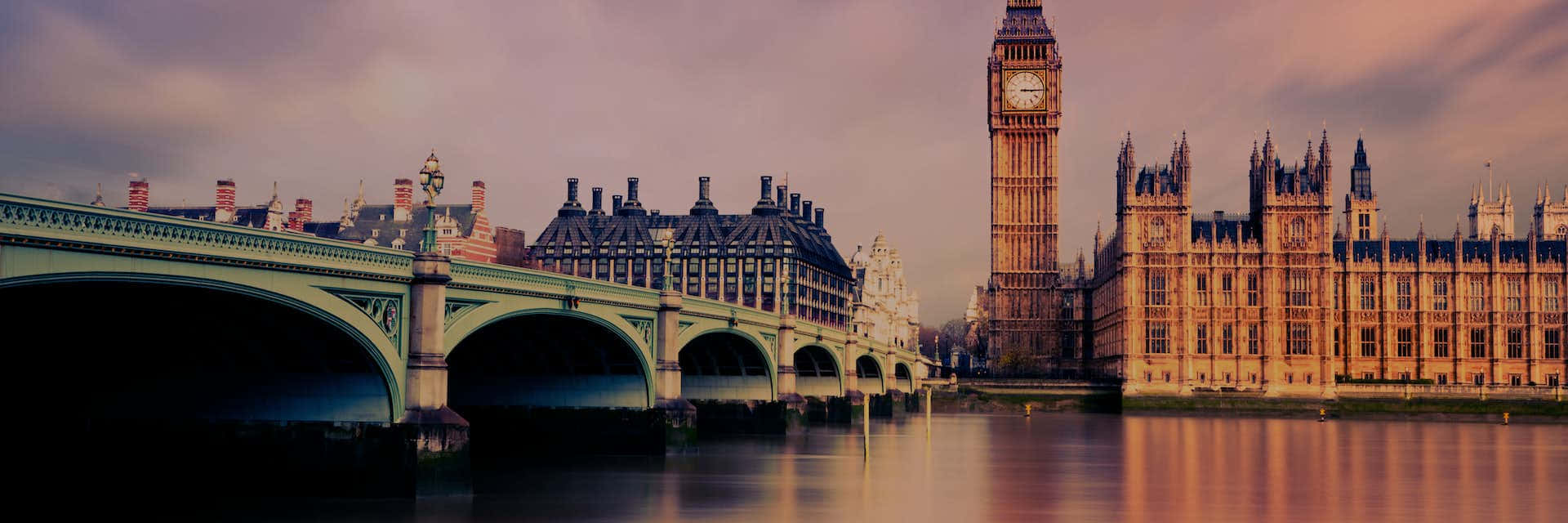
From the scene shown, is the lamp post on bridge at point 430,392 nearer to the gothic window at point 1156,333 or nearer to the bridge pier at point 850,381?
the bridge pier at point 850,381

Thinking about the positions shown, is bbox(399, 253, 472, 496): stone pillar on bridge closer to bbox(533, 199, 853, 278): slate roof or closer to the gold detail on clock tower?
the gold detail on clock tower

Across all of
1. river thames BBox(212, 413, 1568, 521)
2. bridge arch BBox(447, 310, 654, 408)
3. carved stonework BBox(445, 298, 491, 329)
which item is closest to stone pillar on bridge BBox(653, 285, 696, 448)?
bridge arch BBox(447, 310, 654, 408)

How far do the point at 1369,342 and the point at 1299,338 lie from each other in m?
10.1

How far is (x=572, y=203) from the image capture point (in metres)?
177

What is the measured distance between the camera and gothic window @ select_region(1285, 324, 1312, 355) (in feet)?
422

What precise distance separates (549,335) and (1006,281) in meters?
109

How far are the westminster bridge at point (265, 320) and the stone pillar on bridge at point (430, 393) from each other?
0.04 meters

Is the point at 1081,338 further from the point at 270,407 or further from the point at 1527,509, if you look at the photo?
the point at 270,407

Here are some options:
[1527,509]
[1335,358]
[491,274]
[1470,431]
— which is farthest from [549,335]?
[1335,358]

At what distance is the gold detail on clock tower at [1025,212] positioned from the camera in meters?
156

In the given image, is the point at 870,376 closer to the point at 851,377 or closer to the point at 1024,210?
the point at 851,377

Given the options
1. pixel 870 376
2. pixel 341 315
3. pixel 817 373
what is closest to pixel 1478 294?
pixel 870 376

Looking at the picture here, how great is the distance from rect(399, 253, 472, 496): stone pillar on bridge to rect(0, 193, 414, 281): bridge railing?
33.9 inches

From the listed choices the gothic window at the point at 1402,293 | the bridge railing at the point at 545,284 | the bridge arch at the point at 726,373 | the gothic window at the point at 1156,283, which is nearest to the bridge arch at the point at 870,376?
the gothic window at the point at 1156,283
